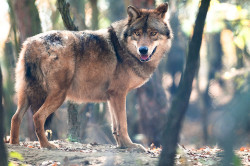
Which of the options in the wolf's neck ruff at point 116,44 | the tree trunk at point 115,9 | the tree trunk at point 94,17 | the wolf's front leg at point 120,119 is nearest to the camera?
the wolf's front leg at point 120,119

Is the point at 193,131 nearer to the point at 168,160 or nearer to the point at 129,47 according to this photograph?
the point at 129,47

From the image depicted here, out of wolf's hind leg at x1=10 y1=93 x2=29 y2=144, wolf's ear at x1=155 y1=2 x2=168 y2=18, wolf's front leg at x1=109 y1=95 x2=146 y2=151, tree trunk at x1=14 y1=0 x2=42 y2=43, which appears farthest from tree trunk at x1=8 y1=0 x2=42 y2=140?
wolf's front leg at x1=109 y1=95 x2=146 y2=151

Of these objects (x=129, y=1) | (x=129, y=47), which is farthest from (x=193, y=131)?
(x=129, y=47)

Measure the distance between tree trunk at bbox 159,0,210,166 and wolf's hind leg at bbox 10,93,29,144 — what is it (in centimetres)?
291

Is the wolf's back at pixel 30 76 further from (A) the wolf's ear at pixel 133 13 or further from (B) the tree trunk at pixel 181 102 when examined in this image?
(B) the tree trunk at pixel 181 102

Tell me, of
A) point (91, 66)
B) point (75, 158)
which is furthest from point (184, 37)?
point (75, 158)

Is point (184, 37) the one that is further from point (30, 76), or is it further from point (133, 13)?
point (30, 76)

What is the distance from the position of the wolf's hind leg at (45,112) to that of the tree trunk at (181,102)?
94.6 inches

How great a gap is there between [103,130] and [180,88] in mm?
9468

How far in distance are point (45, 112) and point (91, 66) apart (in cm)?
112

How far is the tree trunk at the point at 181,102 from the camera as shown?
3367 millimetres

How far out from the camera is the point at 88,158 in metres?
4.52

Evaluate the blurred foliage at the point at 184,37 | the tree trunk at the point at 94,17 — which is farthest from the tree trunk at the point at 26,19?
the tree trunk at the point at 94,17

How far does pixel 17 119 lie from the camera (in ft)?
17.8
